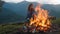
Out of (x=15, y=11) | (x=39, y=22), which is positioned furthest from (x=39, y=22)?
(x=15, y=11)

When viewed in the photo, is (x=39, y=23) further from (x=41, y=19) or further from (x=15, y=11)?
(x=15, y=11)

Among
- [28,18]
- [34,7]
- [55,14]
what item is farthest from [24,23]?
[55,14]

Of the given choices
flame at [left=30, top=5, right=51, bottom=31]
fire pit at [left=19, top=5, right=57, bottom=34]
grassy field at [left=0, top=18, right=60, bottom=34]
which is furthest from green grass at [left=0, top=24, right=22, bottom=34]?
flame at [left=30, top=5, right=51, bottom=31]

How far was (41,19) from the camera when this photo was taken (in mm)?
3090

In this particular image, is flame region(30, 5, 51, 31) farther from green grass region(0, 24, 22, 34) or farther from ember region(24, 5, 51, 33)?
green grass region(0, 24, 22, 34)

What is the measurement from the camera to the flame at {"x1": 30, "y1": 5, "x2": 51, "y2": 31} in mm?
3045

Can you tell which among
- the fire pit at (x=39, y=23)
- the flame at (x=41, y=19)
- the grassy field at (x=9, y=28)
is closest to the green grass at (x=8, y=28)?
the grassy field at (x=9, y=28)

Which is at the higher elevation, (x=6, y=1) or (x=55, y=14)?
(x=6, y=1)

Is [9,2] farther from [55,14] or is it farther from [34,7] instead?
[55,14]

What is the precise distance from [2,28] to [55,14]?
908 millimetres

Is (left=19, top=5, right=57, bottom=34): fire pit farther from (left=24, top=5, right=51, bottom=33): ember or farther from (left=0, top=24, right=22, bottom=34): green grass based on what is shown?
(left=0, top=24, right=22, bottom=34): green grass

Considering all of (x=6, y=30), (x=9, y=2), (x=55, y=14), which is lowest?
(x=6, y=30)

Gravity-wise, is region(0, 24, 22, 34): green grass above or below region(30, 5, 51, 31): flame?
below

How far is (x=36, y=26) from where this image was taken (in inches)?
120
